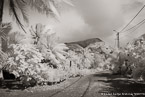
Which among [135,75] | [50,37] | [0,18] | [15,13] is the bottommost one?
[135,75]

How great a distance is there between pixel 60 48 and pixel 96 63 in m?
63.4

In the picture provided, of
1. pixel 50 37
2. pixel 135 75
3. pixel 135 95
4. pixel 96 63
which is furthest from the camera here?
pixel 96 63

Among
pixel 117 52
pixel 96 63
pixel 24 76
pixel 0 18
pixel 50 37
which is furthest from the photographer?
pixel 96 63

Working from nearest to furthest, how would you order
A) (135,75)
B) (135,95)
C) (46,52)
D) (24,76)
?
(135,95)
(135,75)
(24,76)
(46,52)

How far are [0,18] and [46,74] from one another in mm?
14381

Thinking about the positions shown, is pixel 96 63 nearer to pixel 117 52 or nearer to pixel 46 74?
pixel 117 52

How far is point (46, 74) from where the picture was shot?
21.1m

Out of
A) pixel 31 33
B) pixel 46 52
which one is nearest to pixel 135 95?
pixel 46 52

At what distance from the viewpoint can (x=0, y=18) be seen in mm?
7332

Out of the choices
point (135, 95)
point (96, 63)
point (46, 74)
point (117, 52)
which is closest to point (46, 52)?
point (46, 74)

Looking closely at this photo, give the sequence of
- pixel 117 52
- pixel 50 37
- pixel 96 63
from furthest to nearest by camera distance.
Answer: pixel 96 63 < pixel 117 52 < pixel 50 37

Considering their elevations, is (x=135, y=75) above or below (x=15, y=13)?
below

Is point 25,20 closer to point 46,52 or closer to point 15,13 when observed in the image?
point 15,13

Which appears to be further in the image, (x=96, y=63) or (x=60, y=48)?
(x=96, y=63)
